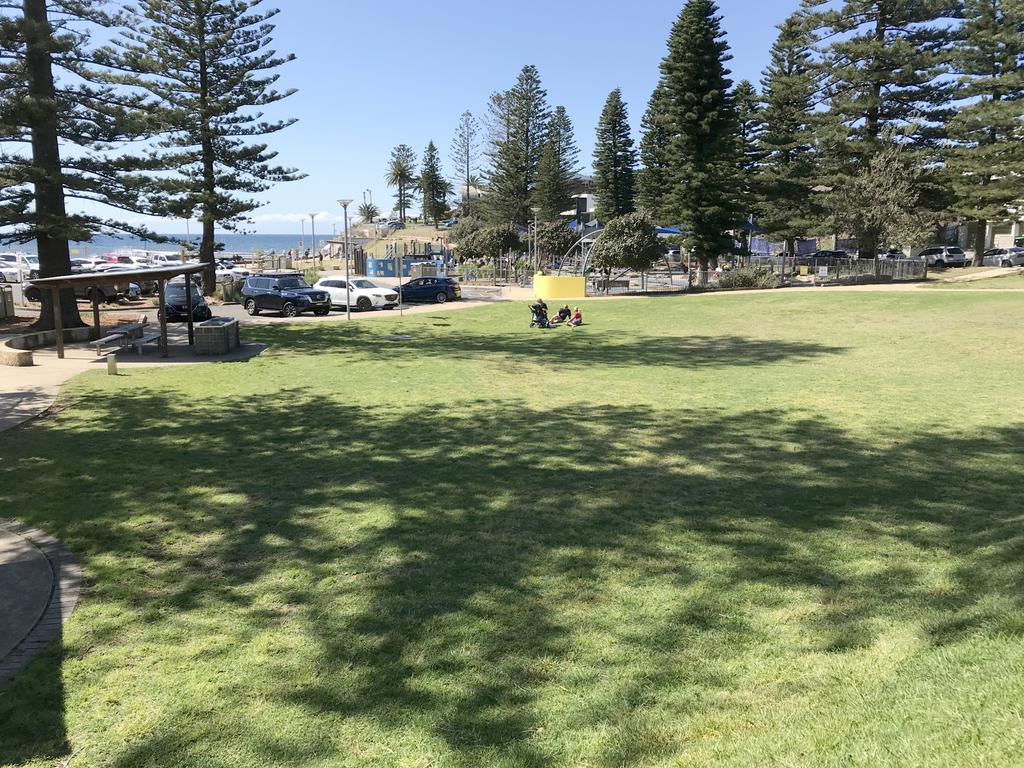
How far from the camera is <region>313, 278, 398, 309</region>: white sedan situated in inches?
1244

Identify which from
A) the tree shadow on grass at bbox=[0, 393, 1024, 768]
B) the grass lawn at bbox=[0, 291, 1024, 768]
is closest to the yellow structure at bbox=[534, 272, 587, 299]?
the grass lawn at bbox=[0, 291, 1024, 768]

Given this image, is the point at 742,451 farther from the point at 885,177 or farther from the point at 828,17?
the point at 828,17

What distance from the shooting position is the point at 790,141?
48438mm

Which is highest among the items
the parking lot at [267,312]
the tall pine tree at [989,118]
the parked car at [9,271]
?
the tall pine tree at [989,118]

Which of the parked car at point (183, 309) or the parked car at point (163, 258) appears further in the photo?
the parked car at point (163, 258)

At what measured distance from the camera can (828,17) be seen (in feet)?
148

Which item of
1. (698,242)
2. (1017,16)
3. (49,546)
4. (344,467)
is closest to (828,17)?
(1017,16)

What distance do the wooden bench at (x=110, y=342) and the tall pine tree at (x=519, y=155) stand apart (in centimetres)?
4931

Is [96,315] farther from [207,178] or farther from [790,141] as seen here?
[790,141]

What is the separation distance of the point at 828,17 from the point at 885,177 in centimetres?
1300

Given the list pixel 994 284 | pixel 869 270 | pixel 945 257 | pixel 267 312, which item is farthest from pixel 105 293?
pixel 945 257

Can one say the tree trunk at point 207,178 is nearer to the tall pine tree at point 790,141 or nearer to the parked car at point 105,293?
the parked car at point 105,293

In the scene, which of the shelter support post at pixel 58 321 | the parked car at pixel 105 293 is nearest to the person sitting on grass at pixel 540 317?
the shelter support post at pixel 58 321

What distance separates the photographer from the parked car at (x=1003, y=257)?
4622cm
